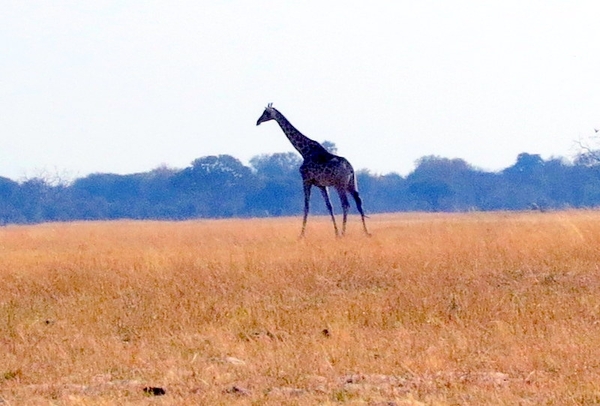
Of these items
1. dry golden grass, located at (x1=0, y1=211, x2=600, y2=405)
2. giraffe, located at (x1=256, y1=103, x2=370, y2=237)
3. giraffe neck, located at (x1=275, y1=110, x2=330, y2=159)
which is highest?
giraffe neck, located at (x1=275, y1=110, x2=330, y2=159)

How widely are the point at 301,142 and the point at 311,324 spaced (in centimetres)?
947

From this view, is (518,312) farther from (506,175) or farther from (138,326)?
(506,175)

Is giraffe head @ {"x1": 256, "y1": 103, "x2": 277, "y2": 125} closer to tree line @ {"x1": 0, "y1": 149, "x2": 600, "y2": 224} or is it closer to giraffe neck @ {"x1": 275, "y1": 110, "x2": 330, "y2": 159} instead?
giraffe neck @ {"x1": 275, "y1": 110, "x2": 330, "y2": 159}

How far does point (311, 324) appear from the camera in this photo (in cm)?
820

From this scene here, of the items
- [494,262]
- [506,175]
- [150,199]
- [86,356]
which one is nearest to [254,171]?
[150,199]

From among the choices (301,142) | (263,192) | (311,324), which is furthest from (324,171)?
(263,192)

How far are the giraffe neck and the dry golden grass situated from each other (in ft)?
13.0

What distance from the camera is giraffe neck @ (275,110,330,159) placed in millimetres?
17344

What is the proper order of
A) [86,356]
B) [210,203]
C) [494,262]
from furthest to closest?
[210,203] < [494,262] < [86,356]

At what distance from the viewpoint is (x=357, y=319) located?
841cm

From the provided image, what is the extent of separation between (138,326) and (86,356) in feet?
3.60

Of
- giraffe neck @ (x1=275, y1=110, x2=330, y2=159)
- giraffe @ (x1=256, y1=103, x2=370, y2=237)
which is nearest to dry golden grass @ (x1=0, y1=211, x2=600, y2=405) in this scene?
giraffe @ (x1=256, y1=103, x2=370, y2=237)

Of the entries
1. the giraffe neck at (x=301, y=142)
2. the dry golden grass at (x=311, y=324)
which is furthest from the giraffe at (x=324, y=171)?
the dry golden grass at (x=311, y=324)

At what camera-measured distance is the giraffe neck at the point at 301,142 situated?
1734cm
